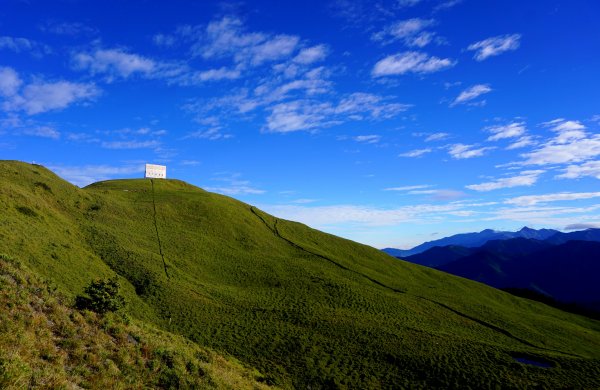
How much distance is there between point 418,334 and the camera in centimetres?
5531

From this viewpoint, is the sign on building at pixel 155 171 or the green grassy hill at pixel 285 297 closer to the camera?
the green grassy hill at pixel 285 297

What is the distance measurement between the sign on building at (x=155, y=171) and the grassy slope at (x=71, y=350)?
131 meters

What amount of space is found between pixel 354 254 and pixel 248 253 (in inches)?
1337

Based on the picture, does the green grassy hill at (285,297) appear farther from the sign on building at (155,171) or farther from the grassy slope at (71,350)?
the sign on building at (155,171)

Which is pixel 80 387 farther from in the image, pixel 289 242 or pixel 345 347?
pixel 289 242

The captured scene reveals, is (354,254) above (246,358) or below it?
above

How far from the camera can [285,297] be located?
6450cm

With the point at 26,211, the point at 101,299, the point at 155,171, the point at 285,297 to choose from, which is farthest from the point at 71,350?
the point at 155,171

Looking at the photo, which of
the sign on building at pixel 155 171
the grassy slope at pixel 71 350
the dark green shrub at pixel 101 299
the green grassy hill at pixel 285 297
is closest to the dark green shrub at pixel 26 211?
the green grassy hill at pixel 285 297

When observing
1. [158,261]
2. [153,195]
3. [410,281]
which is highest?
[153,195]

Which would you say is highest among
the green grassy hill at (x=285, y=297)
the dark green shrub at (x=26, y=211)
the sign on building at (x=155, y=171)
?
the sign on building at (x=155, y=171)

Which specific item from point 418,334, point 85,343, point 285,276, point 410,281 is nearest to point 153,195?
point 285,276

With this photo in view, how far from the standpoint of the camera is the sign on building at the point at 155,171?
149000 millimetres

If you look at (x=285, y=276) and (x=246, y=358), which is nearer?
(x=246, y=358)
